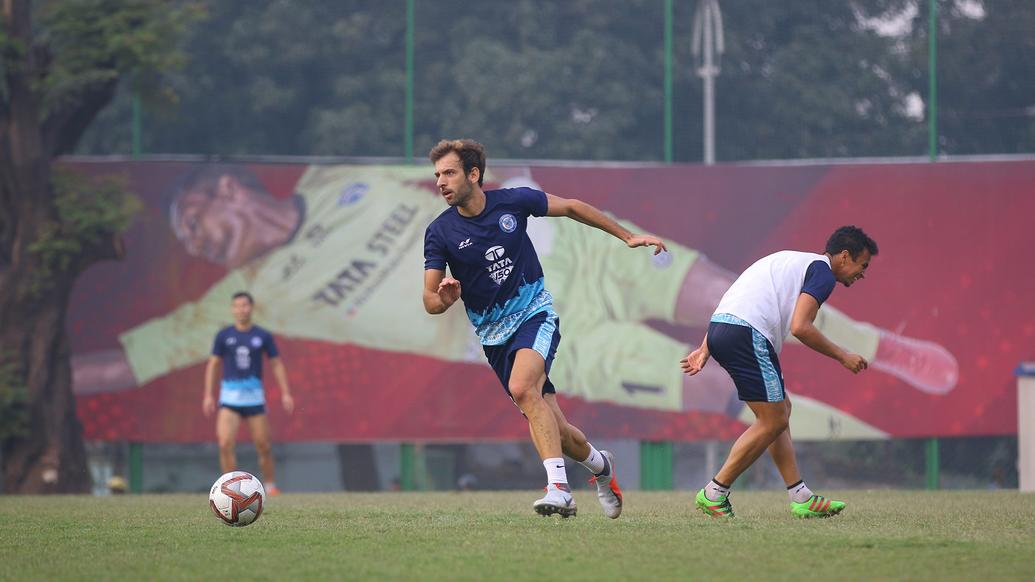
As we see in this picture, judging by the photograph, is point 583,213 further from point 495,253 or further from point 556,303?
point 556,303

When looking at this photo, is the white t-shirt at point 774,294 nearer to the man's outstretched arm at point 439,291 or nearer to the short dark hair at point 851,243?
the short dark hair at point 851,243

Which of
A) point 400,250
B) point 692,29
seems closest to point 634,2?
point 692,29

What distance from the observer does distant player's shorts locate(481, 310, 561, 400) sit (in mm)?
7887

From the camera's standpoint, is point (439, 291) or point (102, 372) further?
point (102, 372)

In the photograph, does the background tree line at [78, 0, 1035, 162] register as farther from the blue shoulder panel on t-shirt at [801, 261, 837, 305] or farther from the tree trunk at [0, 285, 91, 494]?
the blue shoulder panel on t-shirt at [801, 261, 837, 305]

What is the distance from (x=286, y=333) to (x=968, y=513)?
426 inches

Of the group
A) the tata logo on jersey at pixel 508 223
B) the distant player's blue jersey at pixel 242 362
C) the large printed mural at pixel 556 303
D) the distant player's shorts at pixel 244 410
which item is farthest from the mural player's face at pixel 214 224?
the tata logo on jersey at pixel 508 223

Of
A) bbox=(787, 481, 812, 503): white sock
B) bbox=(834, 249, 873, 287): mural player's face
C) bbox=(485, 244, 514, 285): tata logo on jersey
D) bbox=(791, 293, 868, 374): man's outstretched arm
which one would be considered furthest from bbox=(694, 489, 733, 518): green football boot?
bbox=(485, 244, 514, 285): tata logo on jersey

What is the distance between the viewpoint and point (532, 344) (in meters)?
7.87

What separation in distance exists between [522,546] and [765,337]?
2.32m

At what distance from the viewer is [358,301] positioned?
18.2 meters

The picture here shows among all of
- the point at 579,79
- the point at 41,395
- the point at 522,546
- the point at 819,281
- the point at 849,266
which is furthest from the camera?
the point at 579,79

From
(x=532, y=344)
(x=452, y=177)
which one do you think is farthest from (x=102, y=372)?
(x=532, y=344)

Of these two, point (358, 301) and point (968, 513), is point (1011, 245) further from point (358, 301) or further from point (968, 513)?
point (968, 513)
